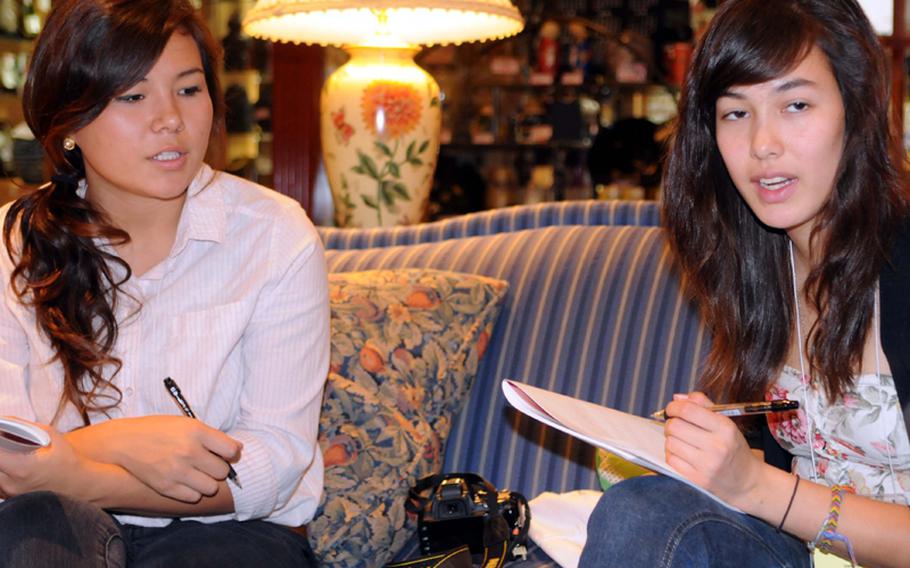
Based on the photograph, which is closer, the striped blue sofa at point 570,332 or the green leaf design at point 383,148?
the striped blue sofa at point 570,332

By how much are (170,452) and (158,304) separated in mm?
265

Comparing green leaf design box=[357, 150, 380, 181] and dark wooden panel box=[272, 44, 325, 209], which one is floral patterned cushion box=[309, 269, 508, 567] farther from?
dark wooden panel box=[272, 44, 325, 209]

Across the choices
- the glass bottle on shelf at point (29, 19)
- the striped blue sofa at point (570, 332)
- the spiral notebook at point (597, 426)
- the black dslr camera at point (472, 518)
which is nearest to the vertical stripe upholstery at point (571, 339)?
the striped blue sofa at point (570, 332)

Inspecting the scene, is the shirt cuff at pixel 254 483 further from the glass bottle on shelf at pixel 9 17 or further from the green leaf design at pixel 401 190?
the glass bottle on shelf at pixel 9 17

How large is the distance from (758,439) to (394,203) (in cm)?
113

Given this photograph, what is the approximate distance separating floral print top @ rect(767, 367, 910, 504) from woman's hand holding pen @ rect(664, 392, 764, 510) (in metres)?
0.16

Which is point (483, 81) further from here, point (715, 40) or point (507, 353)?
point (715, 40)

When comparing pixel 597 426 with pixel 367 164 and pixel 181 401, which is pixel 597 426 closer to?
pixel 181 401

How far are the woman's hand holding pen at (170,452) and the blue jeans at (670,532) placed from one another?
1.56 feet

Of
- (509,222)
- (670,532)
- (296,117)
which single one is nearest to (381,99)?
(509,222)

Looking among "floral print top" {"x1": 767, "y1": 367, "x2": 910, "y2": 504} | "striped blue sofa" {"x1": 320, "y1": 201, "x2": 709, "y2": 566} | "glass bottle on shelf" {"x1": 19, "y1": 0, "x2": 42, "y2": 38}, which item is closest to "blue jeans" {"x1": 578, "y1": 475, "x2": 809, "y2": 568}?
"floral print top" {"x1": 767, "y1": 367, "x2": 910, "y2": 504}

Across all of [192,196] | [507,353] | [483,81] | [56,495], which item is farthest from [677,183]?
[483,81]

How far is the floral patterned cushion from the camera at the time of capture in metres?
1.76

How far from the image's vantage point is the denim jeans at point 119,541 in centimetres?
130
